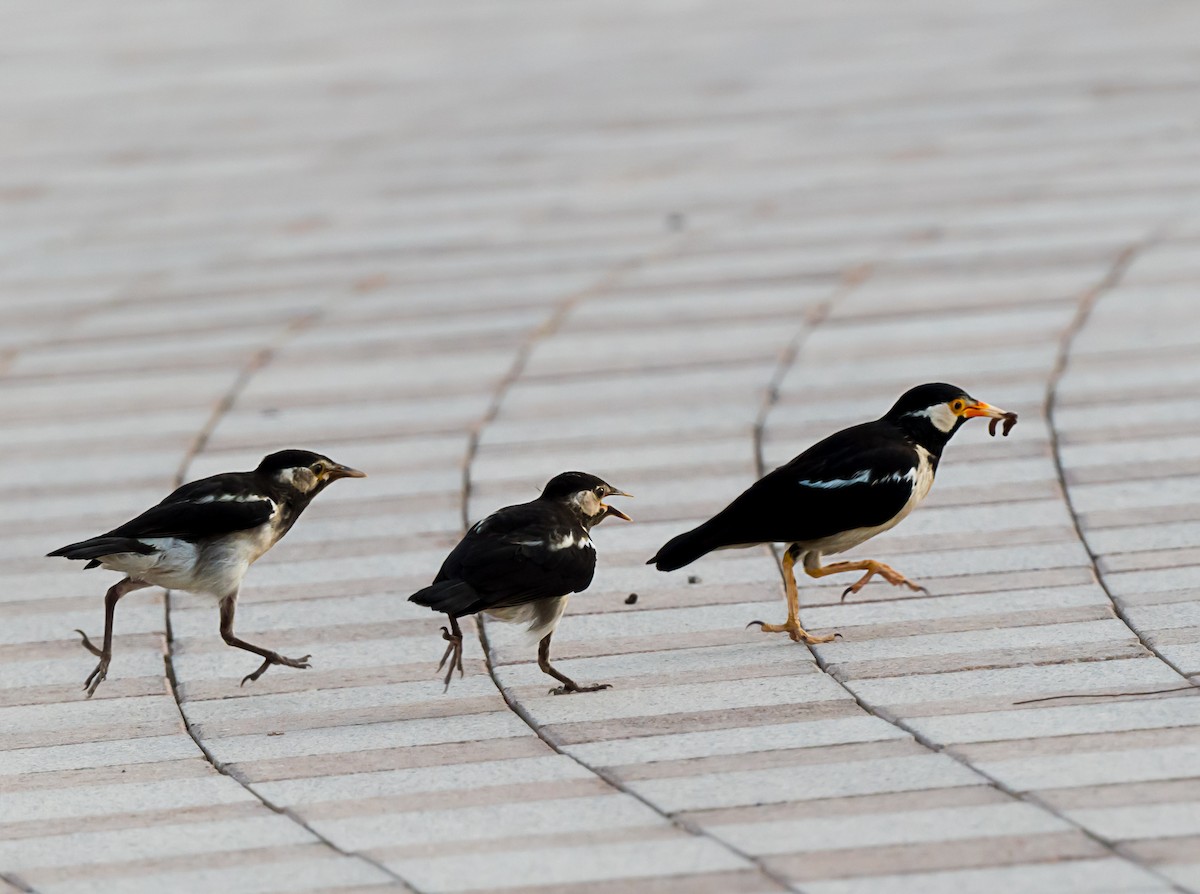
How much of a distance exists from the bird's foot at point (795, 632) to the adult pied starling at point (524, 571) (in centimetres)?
72

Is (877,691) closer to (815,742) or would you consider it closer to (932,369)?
(815,742)

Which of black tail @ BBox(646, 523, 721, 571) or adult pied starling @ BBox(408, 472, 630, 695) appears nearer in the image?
adult pied starling @ BBox(408, 472, 630, 695)

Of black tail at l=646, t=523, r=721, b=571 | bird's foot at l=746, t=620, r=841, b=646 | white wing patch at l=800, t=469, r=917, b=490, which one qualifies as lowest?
bird's foot at l=746, t=620, r=841, b=646

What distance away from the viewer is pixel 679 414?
29.3ft

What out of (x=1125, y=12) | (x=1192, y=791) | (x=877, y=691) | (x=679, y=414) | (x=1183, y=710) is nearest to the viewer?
(x=1192, y=791)

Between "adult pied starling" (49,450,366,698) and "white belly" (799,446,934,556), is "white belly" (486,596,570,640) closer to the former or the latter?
"adult pied starling" (49,450,366,698)

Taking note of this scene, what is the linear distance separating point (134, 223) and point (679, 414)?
5.63 m

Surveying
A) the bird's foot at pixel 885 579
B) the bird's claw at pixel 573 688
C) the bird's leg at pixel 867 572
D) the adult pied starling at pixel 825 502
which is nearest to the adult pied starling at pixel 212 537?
the bird's claw at pixel 573 688

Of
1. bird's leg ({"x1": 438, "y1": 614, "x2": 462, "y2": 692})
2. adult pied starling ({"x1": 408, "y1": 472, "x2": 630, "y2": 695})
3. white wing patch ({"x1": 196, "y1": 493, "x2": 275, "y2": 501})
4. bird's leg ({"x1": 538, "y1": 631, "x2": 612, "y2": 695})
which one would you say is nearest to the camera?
adult pied starling ({"x1": 408, "y1": 472, "x2": 630, "y2": 695})

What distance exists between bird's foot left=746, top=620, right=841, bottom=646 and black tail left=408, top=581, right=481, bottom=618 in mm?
1213

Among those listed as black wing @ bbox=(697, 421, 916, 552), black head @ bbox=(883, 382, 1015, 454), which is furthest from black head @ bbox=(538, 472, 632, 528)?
black head @ bbox=(883, 382, 1015, 454)

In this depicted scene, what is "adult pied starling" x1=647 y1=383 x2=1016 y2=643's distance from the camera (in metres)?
6.41

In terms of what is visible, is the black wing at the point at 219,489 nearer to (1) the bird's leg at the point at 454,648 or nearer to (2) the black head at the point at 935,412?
(1) the bird's leg at the point at 454,648

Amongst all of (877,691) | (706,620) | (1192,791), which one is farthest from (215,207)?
(1192,791)
